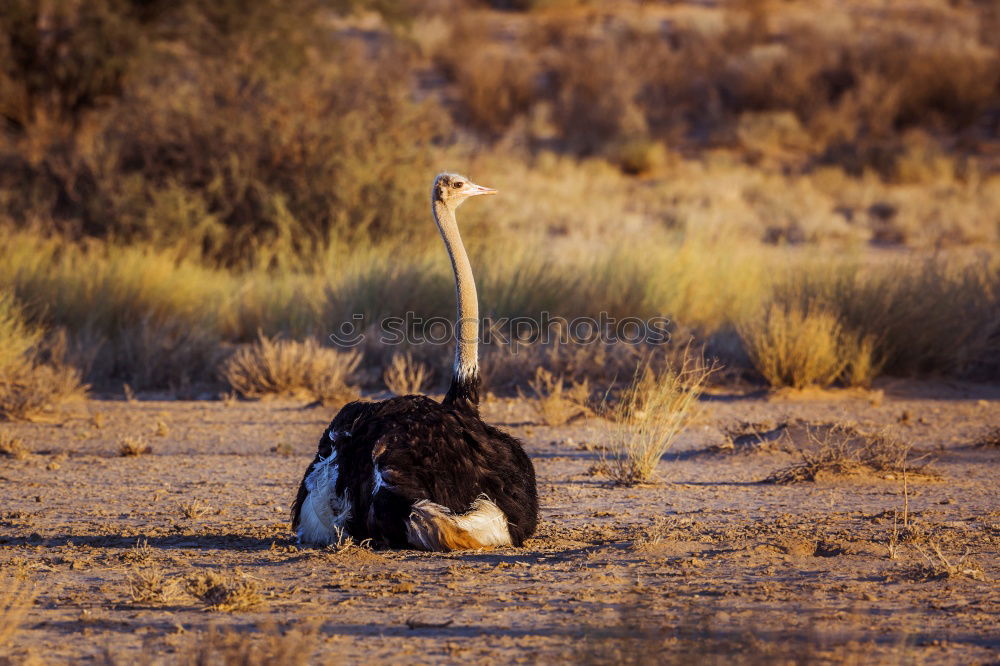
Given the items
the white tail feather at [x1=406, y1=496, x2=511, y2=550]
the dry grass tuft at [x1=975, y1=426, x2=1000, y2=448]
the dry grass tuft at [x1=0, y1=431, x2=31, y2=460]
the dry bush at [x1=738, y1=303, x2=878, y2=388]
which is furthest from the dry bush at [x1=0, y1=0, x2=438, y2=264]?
the white tail feather at [x1=406, y1=496, x2=511, y2=550]

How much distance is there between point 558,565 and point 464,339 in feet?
3.81

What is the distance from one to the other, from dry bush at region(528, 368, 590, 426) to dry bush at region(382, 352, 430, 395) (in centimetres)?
92

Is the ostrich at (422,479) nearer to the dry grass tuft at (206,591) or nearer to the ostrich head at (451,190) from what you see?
the dry grass tuft at (206,591)

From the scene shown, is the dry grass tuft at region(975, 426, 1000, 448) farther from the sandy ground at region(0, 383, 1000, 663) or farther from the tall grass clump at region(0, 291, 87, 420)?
the tall grass clump at region(0, 291, 87, 420)

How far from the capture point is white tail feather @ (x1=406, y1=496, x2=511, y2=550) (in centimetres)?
561

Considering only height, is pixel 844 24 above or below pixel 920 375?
above

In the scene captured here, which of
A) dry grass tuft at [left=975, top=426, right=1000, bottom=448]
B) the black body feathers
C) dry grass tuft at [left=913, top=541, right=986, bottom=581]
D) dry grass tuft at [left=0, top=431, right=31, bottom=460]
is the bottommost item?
dry grass tuft at [left=0, top=431, right=31, bottom=460]

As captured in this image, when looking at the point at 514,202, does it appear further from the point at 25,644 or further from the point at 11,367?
the point at 25,644

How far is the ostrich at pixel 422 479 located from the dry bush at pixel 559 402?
357cm

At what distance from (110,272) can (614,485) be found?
6.87 metres

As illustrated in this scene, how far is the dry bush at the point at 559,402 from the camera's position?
998 cm

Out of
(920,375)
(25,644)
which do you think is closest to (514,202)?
(920,375)

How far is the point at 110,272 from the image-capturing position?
13.1 m

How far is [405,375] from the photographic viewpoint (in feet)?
37.7
